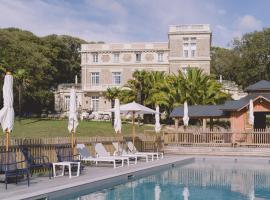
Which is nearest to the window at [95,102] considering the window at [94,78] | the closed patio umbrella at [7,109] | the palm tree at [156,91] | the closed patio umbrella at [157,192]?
the window at [94,78]

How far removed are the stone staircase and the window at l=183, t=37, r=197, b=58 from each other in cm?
3131

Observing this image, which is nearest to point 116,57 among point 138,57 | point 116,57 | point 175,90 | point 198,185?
point 116,57

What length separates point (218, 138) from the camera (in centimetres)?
2634

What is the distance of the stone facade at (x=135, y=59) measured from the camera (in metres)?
56.1

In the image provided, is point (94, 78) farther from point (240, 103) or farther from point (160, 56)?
point (240, 103)

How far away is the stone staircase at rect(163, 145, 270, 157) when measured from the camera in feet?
80.9

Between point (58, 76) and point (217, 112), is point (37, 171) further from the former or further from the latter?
point (58, 76)

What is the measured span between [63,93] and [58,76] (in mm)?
9122

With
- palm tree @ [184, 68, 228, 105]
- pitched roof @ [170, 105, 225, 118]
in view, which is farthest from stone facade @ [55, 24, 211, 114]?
pitched roof @ [170, 105, 225, 118]

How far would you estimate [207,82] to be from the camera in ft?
140

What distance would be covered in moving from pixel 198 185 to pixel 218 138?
11477mm

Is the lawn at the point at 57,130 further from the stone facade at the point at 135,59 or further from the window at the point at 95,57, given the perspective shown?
the window at the point at 95,57

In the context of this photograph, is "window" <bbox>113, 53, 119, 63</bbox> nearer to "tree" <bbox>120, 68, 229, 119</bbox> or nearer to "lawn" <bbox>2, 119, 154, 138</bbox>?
"tree" <bbox>120, 68, 229, 119</bbox>

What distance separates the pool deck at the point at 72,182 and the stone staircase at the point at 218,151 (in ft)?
23.6
